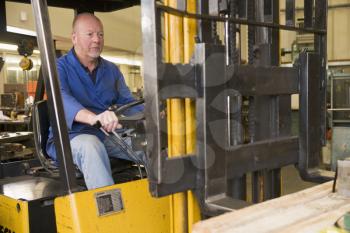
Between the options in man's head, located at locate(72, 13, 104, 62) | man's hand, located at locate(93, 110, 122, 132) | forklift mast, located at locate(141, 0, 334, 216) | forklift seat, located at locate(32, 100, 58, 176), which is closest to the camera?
forklift mast, located at locate(141, 0, 334, 216)

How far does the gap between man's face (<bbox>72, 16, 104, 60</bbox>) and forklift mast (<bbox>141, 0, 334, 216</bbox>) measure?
1115mm

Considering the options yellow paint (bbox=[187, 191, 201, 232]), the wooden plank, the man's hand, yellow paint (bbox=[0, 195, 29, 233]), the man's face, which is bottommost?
yellow paint (bbox=[0, 195, 29, 233])

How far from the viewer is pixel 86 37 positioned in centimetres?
297

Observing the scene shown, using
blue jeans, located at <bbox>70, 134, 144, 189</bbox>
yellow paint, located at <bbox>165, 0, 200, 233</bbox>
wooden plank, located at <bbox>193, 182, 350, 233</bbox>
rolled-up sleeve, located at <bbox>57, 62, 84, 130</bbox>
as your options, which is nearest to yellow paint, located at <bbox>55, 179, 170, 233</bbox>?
blue jeans, located at <bbox>70, 134, 144, 189</bbox>

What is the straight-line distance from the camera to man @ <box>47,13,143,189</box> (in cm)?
248

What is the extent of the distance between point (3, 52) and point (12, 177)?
9305mm

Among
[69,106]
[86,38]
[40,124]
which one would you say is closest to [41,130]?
[40,124]

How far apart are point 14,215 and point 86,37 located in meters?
1.22

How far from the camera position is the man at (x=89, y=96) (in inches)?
97.7

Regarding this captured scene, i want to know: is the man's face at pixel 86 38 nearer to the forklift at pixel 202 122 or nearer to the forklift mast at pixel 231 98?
the forklift at pixel 202 122

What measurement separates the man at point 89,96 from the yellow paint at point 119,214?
242 millimetres

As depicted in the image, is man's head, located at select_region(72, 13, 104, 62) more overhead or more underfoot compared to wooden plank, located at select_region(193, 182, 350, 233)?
more overhead

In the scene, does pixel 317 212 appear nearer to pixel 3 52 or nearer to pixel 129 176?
pixel 129 176

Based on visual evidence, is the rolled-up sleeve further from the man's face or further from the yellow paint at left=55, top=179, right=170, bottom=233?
the yellow paint at left=55, top=179, right=170, bottom=233
